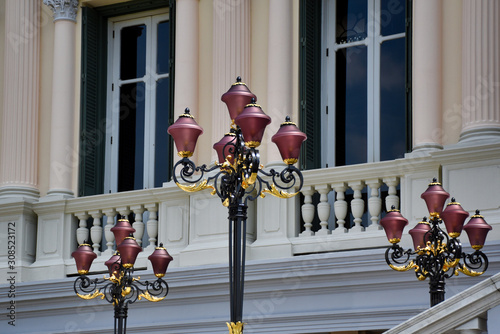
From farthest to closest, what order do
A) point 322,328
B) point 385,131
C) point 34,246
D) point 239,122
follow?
1. point 34,246
2. point 385,131
3. point 322,328
4. point 239,122

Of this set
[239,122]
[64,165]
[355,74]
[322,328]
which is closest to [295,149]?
[239,122]

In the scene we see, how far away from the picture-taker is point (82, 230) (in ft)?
48.6

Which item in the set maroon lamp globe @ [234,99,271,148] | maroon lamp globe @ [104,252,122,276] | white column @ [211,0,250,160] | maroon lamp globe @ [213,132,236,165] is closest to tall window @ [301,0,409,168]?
white column @ [211,0,250,160]

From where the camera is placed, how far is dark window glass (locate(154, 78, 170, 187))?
49.2ft

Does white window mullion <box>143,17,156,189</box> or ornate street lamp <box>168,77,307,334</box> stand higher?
white window mullion <box>143,17,156,189</box>

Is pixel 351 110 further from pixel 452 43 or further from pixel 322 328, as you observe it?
pixel 322 328

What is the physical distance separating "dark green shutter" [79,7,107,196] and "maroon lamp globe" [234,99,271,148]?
6.28 m

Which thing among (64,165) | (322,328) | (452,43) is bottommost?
(322,328)

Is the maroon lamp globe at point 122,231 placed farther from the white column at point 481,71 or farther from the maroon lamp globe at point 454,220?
the white column at point 481,71

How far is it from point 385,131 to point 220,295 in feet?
8.42

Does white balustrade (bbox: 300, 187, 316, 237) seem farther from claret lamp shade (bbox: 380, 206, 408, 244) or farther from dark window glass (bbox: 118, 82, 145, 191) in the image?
dark window glass (bbox: 118, 82, 145, 191)

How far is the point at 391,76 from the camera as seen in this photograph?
13578 millimetres

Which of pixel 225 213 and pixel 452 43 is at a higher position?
pixel 452 43

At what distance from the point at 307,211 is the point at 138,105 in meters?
3.31
